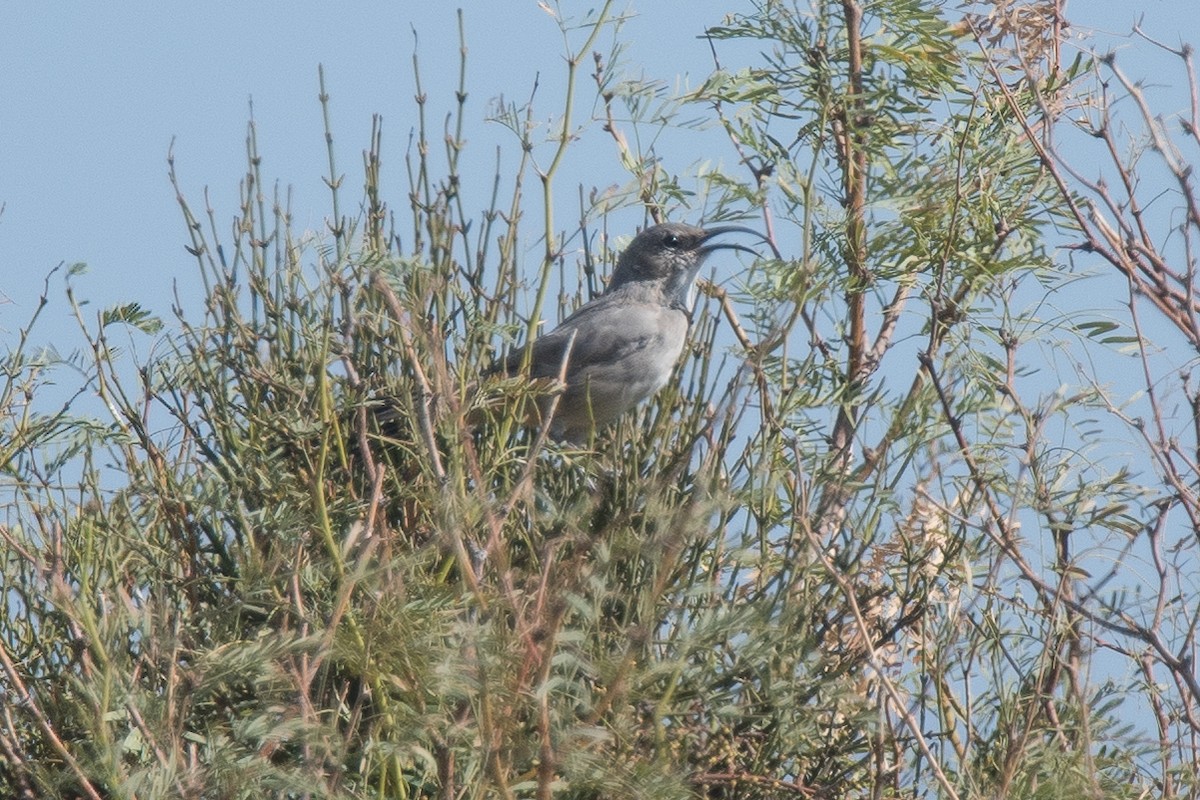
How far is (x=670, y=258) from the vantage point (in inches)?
181

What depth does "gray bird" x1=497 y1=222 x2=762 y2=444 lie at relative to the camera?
374 cm

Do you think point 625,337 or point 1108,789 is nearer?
point 1108,789

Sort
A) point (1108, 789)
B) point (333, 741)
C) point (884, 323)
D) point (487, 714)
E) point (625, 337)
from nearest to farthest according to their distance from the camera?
point (487, 714), point (333, 741), point (1108, 789), point (884, 323), point (625, 337)

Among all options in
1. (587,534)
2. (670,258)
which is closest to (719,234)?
(670,258)

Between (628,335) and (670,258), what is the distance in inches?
20.6

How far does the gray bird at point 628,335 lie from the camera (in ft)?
12.3

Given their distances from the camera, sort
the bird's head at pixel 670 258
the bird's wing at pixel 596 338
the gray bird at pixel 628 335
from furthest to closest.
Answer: the bird's head at pixel 670 258 → the bird's wing at pixel 596 338 → the gray bird at pixel 628 335

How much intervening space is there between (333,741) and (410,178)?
1448 millimetres

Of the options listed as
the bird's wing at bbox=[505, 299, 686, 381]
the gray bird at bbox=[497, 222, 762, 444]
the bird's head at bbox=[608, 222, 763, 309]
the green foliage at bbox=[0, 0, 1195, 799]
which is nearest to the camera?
the green foliage at bbox=[0, 0, 1195, 799]

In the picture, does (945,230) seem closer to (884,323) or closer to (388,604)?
(884,323)

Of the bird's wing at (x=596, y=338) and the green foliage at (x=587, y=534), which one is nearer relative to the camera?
the green foliage at (x=587, y=534)

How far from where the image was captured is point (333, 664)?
2.76 m

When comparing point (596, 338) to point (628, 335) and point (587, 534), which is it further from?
point (587, 534)

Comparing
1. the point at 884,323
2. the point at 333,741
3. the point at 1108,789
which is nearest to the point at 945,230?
the point at 884,323
